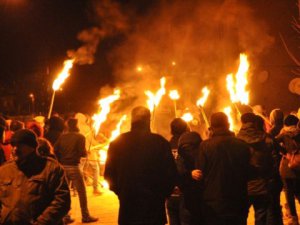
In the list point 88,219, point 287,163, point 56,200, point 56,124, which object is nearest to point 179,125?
point 287,163

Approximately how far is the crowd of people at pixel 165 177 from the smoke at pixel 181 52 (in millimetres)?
18897

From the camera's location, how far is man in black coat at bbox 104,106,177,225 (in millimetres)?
4180

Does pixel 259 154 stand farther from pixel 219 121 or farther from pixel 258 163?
pixel 219 121

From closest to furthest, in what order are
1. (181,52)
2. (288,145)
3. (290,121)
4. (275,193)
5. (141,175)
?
(141,175)
(275,193)
(288,145)
(290,121)
(181,52)

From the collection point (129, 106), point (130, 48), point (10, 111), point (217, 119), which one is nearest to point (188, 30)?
point (130, 48)

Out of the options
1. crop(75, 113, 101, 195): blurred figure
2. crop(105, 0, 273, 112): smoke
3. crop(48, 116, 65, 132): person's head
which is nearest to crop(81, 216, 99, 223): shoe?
crop(48, 116, 65, 132): person's head

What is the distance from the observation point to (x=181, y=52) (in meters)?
26.8

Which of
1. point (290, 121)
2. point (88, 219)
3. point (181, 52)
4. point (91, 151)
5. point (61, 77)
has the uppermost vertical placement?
point (181, 52)

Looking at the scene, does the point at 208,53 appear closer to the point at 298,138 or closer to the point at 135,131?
the point at 298,138

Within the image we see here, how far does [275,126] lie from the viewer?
301 inches

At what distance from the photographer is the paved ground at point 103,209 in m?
8.02

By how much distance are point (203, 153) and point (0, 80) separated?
29712 millimetres

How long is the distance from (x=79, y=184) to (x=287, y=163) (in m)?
3.88

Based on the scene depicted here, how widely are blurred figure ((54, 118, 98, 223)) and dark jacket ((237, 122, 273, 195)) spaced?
3.58 metres
